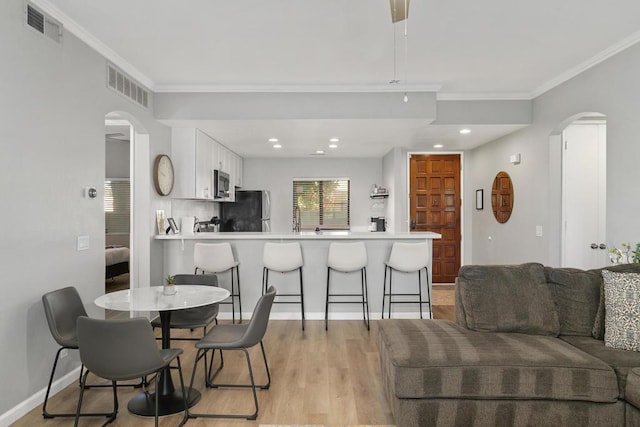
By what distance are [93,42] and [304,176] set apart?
4909 mm

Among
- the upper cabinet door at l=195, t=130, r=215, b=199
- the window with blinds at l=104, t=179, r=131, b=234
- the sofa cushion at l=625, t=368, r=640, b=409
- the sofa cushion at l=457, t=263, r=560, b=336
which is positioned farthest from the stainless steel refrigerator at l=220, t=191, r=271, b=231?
the sofa cushion at l=625, t=368, r=640, b=409

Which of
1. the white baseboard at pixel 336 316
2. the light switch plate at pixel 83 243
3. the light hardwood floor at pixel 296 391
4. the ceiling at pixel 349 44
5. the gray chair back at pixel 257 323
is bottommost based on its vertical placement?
the light hardwood floor at pixel 296 391

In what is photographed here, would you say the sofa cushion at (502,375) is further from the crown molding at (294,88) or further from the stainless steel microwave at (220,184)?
the stainless steel microwave at (220,184)

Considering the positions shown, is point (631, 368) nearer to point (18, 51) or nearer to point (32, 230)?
point (32, 230)

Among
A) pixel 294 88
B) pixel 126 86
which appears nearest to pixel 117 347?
pixel 126 86

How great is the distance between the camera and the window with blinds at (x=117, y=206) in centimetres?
773

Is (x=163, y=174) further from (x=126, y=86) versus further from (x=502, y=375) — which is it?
(x=502, y=375)

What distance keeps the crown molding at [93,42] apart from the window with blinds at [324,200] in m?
3.98

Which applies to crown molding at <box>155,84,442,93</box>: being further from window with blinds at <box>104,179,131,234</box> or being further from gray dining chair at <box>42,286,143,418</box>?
window with blinds at <box>104,179,131,234</box>

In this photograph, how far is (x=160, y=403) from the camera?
267 cm

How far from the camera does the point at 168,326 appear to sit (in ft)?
9.23

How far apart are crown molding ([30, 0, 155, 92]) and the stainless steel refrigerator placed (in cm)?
312

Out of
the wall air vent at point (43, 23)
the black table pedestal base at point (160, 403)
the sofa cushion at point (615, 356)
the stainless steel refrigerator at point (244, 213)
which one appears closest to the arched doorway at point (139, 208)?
the wall air vent at point (43, 23)

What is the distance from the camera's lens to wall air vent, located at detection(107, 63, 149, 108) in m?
3.65
